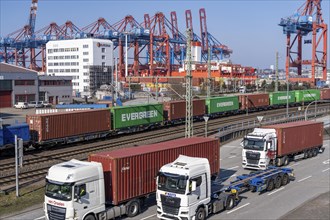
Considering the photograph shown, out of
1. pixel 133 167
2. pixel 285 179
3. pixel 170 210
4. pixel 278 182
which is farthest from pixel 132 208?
pixel 285 179

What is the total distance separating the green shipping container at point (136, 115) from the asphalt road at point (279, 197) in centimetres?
1261

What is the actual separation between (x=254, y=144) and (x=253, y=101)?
36.3 m

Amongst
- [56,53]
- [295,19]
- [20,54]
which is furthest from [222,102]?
[20,54]

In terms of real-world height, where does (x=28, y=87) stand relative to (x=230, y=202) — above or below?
above

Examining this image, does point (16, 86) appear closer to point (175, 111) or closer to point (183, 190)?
point (175, 111)

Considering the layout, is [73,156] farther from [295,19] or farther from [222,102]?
[295,19]

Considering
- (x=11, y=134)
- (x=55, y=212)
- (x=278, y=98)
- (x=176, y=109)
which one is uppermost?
(x=278, y=98)

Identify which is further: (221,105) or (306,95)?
(306,95)

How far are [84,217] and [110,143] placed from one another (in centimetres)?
2075

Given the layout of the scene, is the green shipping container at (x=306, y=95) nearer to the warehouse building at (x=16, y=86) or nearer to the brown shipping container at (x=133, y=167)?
the warehouse building at (x=16, y=86)

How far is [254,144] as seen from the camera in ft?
87.8

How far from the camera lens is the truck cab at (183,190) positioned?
1617 centimetres

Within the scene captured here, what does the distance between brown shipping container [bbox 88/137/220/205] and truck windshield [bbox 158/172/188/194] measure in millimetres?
1386

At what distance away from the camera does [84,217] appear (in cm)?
1551
